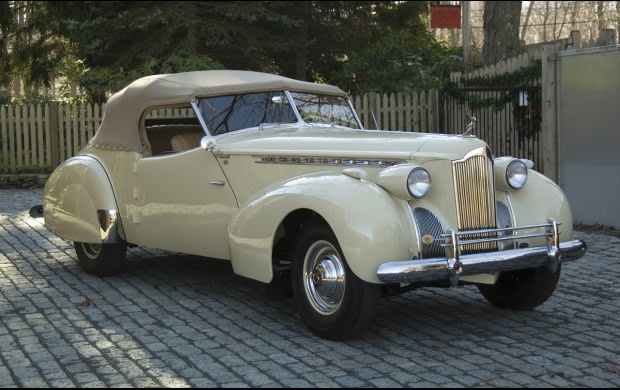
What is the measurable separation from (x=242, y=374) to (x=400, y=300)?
2258 millimetres

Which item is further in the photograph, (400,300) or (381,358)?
(400,300)

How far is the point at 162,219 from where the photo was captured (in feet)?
23.5

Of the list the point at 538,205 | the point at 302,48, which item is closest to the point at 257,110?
the point at 538,205

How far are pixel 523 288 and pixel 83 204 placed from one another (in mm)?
3827

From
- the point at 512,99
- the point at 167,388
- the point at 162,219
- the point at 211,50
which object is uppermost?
the point at 211,50

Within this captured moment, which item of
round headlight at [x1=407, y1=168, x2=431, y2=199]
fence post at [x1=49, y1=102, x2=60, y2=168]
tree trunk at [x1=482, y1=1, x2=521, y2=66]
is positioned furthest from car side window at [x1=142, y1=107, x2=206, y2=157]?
tree trunk at [x1=482, y1=1, x2=521, y2=66]

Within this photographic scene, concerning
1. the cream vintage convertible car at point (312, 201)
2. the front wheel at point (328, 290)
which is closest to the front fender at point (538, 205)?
the cream vintage convertible car at point (312, 201)

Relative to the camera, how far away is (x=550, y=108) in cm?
1097

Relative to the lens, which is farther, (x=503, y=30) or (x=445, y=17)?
(x=445, y=17)

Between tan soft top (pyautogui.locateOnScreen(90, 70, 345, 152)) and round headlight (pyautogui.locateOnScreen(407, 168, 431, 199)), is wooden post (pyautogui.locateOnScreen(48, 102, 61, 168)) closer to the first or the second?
tan soft top (pyautogui.locateOnScreen(90, 70, 345, 152))

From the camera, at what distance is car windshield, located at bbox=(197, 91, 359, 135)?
7.08 meters

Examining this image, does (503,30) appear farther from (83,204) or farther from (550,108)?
(83,204)

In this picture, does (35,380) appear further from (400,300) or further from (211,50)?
(211,50)

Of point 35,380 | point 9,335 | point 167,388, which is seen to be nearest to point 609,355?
point 167,388
